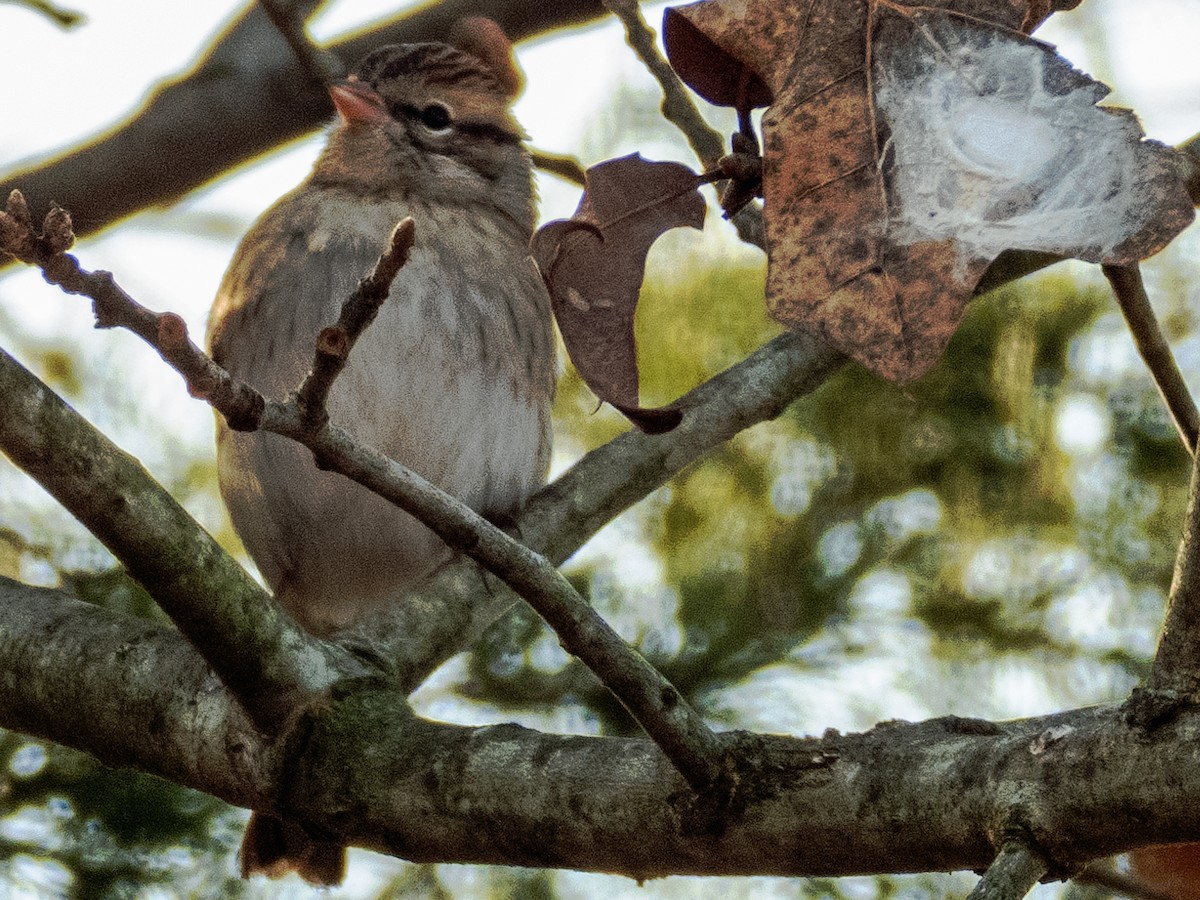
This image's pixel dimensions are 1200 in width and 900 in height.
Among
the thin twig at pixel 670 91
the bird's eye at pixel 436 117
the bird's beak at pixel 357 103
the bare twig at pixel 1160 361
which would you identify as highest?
the bird's eye at pixel 436 117

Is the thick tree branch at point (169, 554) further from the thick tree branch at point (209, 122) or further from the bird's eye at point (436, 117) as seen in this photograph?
the bird's eye at point (436, 117)

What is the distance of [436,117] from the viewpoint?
5.11 m

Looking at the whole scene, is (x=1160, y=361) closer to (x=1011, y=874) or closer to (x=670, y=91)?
(x=1011, y=874)

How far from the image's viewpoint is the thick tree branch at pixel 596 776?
1.76 meters

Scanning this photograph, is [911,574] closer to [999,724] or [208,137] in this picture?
[208,137]

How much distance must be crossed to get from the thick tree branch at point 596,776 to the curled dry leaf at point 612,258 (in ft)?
1.64

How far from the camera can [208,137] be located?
4117mm

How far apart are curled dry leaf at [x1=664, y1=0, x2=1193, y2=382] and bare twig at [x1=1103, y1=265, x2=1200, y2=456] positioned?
17.9 inches

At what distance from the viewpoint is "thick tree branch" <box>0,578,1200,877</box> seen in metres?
1.76

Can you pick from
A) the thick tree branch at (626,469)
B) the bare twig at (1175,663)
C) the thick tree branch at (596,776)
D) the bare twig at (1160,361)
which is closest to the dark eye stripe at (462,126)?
the thick tree branch at (626,469)

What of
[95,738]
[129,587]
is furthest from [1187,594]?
[129,587]

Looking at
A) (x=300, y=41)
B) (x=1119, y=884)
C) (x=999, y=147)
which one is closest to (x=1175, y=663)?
(x=999, y=147)

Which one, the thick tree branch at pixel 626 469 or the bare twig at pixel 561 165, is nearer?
the thick tree branch at pixel 626 469

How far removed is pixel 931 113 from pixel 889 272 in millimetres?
244
